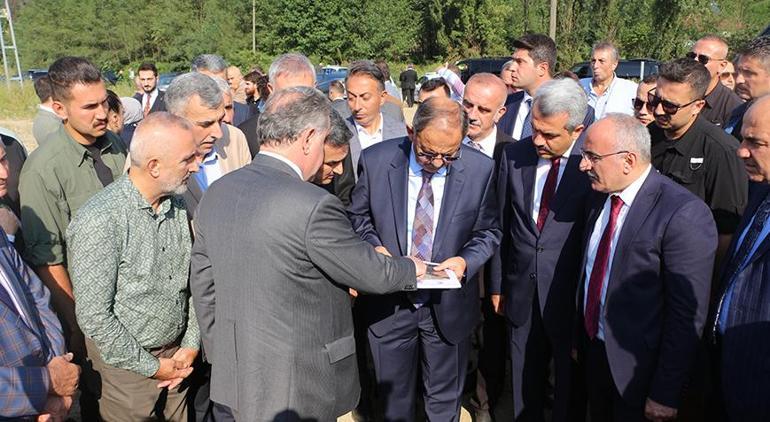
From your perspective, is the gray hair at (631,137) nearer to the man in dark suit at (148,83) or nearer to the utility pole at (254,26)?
the man in dark suit at (148,83)

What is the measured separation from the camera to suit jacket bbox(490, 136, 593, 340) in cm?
304

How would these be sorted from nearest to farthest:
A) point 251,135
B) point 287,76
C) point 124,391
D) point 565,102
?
point 124,391, point 565,102, point 251,135, point 287,76

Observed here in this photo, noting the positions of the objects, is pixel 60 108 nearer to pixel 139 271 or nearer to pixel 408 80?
pixel 139 271

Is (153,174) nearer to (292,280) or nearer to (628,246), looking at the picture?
(292,280)

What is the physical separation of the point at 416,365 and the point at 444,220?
88 cm

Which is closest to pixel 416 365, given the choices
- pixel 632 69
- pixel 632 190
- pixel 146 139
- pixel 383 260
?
pixel 383 260

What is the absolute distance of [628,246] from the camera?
8.36 ft

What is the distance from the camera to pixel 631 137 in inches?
98.8

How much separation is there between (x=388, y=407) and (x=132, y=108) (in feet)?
17.5

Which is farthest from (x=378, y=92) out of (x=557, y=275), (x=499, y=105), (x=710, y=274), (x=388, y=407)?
(x=710, y=274)

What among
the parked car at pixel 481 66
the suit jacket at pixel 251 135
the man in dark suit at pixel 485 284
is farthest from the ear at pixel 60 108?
the parked car at pixel 481 66

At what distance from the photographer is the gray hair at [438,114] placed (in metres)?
2.79

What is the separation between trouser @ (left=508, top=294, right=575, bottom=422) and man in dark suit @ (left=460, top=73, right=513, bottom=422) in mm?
442

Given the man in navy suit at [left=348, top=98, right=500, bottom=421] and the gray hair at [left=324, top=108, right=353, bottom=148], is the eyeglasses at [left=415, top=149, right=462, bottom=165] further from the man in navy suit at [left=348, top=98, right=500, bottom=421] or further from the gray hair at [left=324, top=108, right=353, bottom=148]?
the gray hair at [left=324, top=108, right=353, bottom=148]
